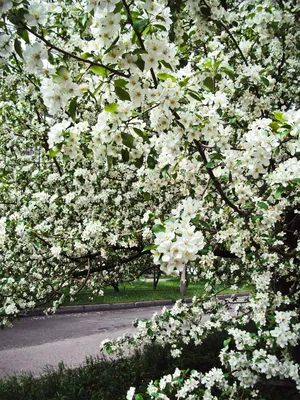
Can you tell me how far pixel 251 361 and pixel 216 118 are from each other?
6.01 feet

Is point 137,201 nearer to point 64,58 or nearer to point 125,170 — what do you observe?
point 125,170

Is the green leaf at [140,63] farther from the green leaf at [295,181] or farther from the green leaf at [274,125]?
the green leaf at [295,181]

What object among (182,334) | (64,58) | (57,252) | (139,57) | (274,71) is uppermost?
(274,71)

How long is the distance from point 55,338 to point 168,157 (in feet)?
22.8

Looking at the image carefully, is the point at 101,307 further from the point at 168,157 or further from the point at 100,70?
the point at 100,70

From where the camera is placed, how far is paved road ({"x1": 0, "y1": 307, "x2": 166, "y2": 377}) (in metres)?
6.55

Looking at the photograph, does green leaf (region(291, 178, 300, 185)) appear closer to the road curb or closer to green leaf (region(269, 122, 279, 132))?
green leaf (region(269, 122, 279, 132))

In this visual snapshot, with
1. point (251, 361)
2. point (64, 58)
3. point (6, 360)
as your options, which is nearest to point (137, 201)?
point (251, 361)

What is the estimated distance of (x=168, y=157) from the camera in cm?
264

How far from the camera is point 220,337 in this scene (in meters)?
6.59

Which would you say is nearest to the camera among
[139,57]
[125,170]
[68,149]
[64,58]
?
[139,57]

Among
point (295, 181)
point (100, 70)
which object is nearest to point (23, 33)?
point (100, 70)

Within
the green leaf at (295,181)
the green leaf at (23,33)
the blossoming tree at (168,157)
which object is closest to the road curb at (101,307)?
the blossoming tree at (168,157)

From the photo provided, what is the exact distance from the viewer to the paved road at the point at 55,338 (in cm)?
655
